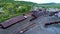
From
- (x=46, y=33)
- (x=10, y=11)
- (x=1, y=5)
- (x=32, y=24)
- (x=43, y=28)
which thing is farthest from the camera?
(x=1, y=5)

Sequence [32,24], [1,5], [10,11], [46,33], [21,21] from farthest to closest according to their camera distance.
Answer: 1. [1,5]
2. [10,11]
3. [21,21]
4. [32,24]
5. [46,33]

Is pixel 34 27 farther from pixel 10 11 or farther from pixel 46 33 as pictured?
pixel 10 11

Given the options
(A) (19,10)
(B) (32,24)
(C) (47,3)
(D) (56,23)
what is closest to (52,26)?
(D) (56,23)

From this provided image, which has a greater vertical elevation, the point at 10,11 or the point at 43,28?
the point at 43,28

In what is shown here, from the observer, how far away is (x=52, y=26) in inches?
55.1

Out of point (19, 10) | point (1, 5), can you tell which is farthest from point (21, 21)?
point (1, 5)

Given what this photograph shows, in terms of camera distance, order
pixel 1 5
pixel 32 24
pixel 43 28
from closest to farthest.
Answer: pixel 43 28, pixel 32 24, pixel 1 5

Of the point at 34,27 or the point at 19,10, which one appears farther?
the point at 19,10

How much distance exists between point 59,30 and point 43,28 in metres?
0.13

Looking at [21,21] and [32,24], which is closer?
[32,24]

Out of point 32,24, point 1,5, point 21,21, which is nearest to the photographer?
point 32,24

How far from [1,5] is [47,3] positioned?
72 cm

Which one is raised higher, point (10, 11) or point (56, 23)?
point (56, 23)

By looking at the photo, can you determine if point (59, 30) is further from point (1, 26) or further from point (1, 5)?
point (1, 5)
